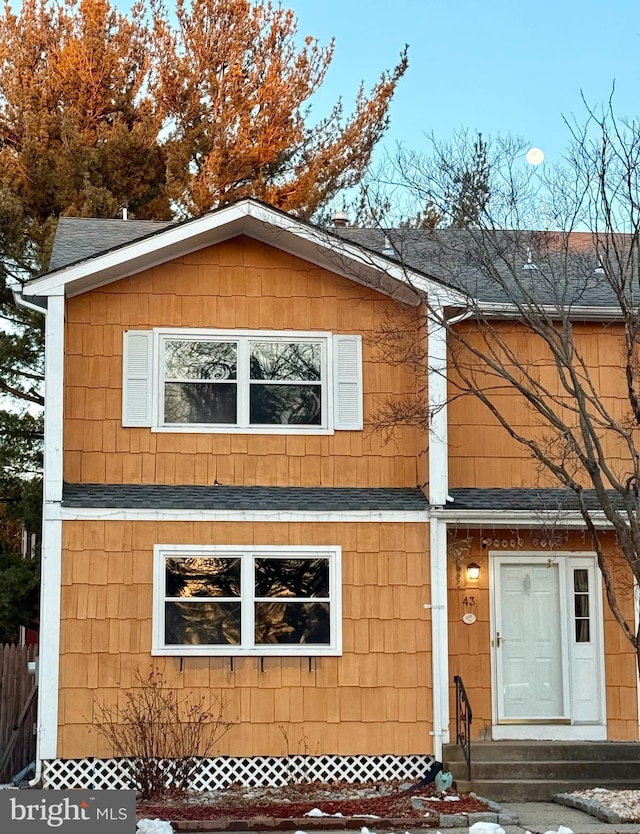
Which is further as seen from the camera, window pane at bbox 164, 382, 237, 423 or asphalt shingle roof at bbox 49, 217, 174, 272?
asphalt shingle roof at bbox 49, 217, 174, 272

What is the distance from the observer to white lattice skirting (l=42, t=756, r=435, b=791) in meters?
12.6

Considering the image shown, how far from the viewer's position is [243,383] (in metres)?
13.9

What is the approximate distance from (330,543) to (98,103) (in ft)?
42.9

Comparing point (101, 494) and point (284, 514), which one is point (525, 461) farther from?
point (101, 494)

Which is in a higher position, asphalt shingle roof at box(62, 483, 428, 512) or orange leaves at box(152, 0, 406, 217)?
orange leaves at box(152, 0, 406, 217)

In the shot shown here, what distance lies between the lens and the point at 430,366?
13.5m

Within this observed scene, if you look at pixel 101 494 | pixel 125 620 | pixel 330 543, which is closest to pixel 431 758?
pixel 330 543

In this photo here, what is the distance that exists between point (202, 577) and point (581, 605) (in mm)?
4500

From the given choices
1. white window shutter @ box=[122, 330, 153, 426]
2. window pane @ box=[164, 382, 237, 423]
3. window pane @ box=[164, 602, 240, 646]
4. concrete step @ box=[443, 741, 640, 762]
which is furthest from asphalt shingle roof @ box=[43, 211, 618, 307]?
concrete step @ box=[443, 741, 640, 762]

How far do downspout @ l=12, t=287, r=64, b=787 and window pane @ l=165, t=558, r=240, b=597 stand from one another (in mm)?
1213

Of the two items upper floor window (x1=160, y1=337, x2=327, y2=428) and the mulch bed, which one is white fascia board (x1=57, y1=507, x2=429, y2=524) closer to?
upper floor window (x1=160, y1=337, x2=327, y2=428)

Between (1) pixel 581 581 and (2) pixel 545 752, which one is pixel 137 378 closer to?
(1) pixel 581 581

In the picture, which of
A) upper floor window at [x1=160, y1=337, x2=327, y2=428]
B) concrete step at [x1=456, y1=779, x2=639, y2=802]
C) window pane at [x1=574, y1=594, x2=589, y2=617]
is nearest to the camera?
concrete step at [x1=456, y1=779, x2=639, y2=802]

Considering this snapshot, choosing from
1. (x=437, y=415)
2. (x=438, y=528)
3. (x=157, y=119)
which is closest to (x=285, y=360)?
(x=437, y=415)
